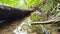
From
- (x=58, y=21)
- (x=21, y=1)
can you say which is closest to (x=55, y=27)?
(x=58, y=21)

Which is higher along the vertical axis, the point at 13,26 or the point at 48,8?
the point at 48,8

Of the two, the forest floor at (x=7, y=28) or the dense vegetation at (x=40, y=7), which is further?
the dense vegetation at (x=40, y=7)

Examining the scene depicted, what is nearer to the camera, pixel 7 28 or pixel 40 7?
pixel 7 28

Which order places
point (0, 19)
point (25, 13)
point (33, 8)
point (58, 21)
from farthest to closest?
point (33, 8) → point (25, 13) → point (0, 19) → point (58, 21)

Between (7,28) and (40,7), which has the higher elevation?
(40,7)

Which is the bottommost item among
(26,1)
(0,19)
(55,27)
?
(55,27)

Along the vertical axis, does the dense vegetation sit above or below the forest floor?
above

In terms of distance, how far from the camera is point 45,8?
4.23 m

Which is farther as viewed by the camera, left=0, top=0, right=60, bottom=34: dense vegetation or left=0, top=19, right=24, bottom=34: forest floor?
left=0, top=0, right=60, bottom=34: dense vegetation

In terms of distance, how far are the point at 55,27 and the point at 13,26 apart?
3.27 ft

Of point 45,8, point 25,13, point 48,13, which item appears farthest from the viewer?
point 25,13

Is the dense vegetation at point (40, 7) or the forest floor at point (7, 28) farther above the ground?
the dense vegetation at point (40, 7)

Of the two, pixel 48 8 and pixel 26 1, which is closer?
pixel 48 8

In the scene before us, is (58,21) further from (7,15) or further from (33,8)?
(33,8)
